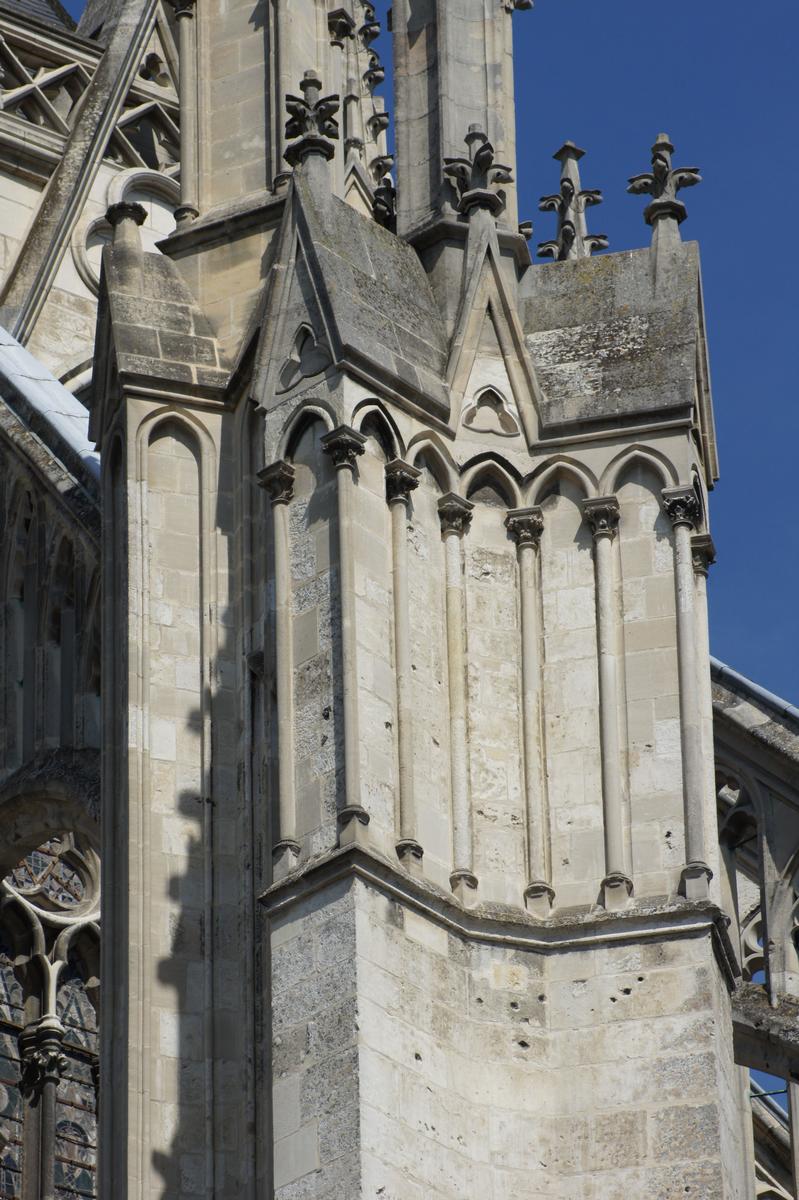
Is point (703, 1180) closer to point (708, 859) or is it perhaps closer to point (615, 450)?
point (708, 859)

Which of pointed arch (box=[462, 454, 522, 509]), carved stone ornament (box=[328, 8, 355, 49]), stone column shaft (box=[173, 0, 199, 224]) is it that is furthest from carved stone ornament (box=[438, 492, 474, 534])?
carved stone ornament (box=[328, 8, 355, 49])

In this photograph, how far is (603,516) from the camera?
64.4 ft

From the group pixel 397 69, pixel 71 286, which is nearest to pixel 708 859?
pixel 397 69

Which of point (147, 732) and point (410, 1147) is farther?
point (147, 732)

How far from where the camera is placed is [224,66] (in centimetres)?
2145

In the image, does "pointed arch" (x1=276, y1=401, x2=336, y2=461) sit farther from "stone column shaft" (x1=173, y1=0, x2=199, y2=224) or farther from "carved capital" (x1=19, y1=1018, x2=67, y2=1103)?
"carved capital" (x1=19, y1=1018, x2=67, y2=1103)

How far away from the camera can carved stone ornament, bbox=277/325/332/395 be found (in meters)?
19.3

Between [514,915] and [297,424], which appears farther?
[297,424]

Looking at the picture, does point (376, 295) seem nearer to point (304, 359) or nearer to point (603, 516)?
point (304, 359)

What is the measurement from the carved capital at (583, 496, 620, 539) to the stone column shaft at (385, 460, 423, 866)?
884 mm

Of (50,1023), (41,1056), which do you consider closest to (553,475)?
(41,1056)

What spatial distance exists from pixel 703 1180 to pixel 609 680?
2542 millimetres

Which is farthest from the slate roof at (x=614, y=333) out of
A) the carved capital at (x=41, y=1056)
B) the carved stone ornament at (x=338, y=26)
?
the carved capital at (x=41, y=1056)

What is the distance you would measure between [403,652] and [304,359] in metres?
1.61
